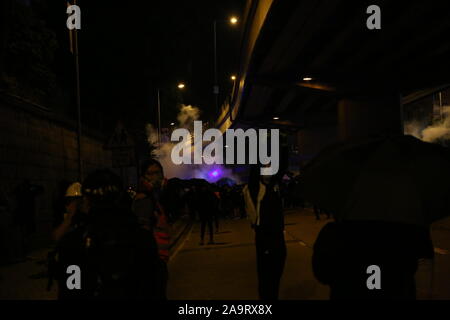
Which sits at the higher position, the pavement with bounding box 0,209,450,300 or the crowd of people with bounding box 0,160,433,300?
the crowd of people with bounding box 0,160,433,300

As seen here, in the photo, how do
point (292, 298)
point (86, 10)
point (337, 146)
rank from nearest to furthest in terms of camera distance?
point (337, 146)
point (292, 298)
point (86, 10)

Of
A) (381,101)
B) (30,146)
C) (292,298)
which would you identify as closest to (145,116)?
(381,101)

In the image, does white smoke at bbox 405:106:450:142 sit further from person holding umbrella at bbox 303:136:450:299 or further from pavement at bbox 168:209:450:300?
person holding umbrella at bbox 303:136:450:299

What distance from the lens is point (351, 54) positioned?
2191 cm

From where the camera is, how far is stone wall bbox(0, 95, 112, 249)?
43.5 feet

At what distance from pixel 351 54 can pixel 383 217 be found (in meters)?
19.4

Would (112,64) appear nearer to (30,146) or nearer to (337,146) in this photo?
(30,146)

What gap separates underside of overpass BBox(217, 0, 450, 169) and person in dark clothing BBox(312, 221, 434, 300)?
12.1m

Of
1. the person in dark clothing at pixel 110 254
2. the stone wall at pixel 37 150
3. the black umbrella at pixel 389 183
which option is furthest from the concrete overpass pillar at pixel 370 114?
the person in dark clothing at pixel 110 254

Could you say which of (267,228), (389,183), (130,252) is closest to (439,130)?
(267,228)

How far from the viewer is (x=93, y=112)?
996 inches

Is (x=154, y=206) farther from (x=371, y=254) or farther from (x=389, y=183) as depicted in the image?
(x=389, y=183)

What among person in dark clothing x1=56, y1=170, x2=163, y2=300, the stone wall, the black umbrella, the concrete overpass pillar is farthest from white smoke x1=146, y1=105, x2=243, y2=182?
person in dark clothing x1=56, y1=170, x2=163, y2=300
